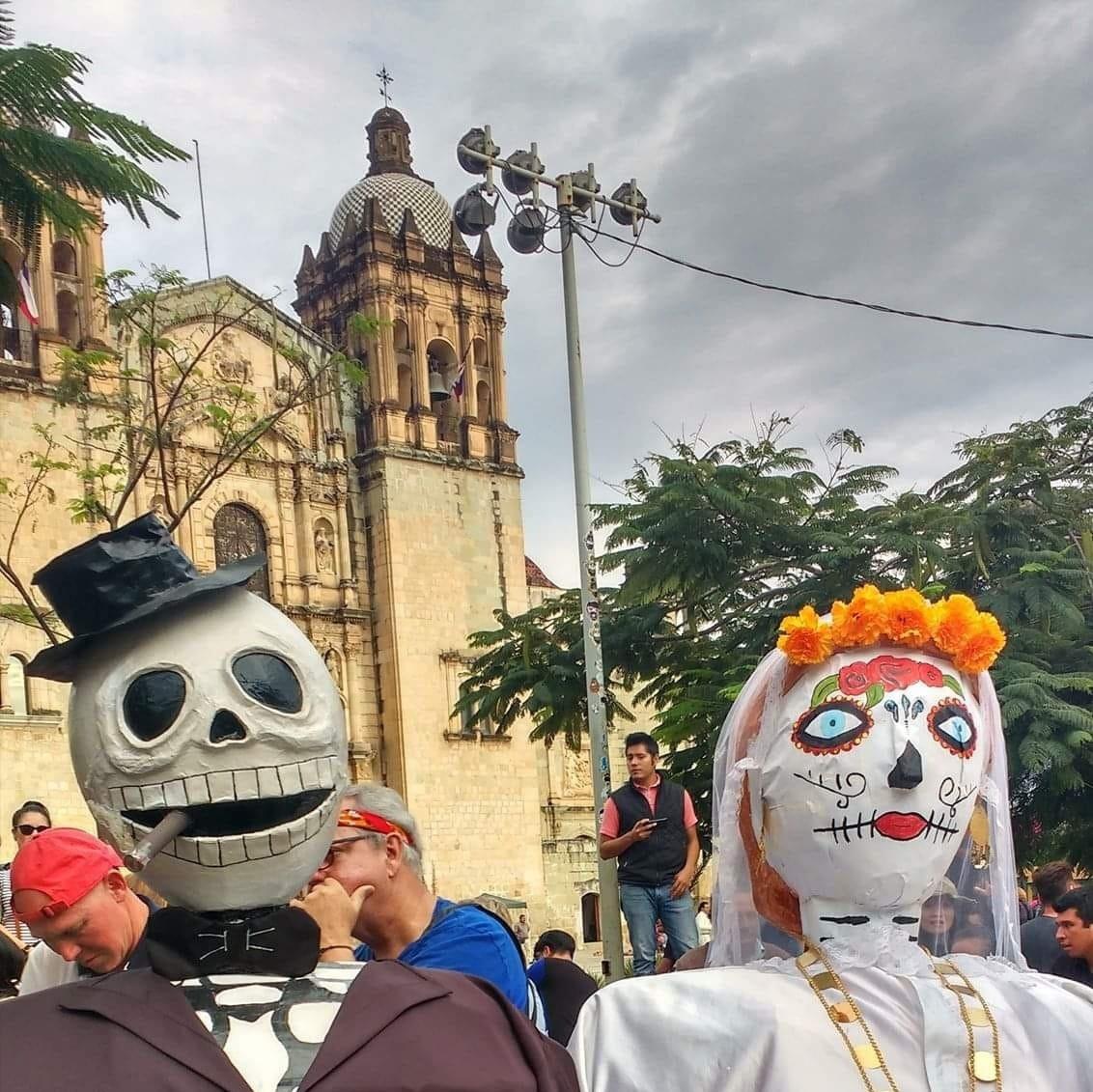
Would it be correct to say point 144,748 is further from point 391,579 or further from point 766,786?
point 391,579

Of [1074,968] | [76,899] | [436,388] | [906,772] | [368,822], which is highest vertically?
[436,388]

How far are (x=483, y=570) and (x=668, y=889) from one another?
19905 millimetres

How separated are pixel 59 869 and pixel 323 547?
22811 millimetres

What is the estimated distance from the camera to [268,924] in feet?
6.29

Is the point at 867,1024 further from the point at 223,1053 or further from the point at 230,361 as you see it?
the point at 230,361

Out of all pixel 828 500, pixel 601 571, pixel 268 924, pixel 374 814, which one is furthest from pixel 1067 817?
pixel 268 924

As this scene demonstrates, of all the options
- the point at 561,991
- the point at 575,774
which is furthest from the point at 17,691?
the point at 561,991

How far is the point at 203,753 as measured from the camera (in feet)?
6.43

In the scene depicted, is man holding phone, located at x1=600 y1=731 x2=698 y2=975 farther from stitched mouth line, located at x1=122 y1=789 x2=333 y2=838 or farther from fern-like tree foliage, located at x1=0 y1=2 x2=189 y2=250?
stitched mouth line, located at x1=122 y1=789 x2=333 y2=838

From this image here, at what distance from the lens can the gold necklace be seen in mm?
2344

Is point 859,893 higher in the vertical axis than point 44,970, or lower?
higher

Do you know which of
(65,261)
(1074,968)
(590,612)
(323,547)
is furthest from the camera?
(323,547)

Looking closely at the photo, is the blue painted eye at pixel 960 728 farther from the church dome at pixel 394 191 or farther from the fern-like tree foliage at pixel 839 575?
the church dome at pixel 394 191

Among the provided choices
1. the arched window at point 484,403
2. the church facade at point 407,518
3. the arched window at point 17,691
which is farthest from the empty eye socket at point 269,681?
the arched window at point 484,403
